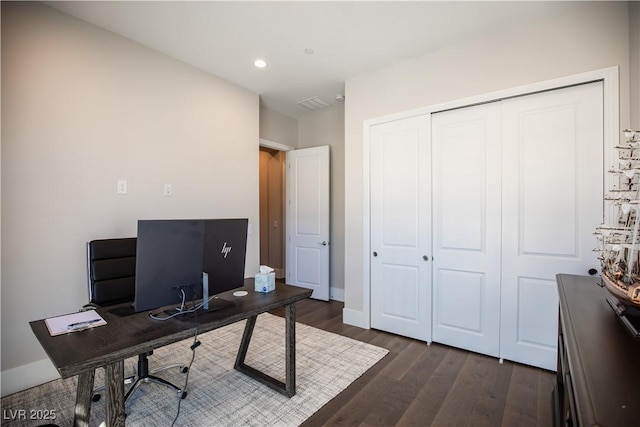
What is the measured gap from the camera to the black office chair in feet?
6.82

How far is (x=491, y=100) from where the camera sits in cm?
262

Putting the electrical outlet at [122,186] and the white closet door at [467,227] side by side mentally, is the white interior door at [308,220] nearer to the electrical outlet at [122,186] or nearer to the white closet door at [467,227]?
the white closet door at [467,227]

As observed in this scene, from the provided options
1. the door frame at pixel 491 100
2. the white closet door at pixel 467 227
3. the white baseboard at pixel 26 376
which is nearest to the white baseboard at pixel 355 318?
the door frame at pixel 491 100

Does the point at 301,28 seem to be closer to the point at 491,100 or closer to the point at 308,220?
the point at 491,100

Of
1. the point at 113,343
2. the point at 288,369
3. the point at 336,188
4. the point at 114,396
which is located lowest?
the point at 288,369

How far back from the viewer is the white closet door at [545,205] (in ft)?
7.36

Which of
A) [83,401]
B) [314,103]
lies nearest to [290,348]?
[83,401]

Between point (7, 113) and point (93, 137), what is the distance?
51 cm

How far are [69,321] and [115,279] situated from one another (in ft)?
2.64

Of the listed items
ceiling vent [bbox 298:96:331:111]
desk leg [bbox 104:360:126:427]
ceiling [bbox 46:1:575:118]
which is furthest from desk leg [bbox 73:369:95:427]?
ceiling vent [bbox 298:96:331:111]

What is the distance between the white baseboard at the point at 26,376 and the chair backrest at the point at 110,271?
731 mm

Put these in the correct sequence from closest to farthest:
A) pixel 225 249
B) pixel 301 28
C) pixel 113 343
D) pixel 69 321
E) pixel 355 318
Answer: pixel 113 343
pixel 69 321
pixel 225 249
pixel 301 28
pixel 355 318

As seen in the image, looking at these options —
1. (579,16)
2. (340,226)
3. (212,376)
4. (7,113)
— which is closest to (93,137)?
(7,113)

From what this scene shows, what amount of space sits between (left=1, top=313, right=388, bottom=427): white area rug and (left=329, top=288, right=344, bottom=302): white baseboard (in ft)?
4.62
